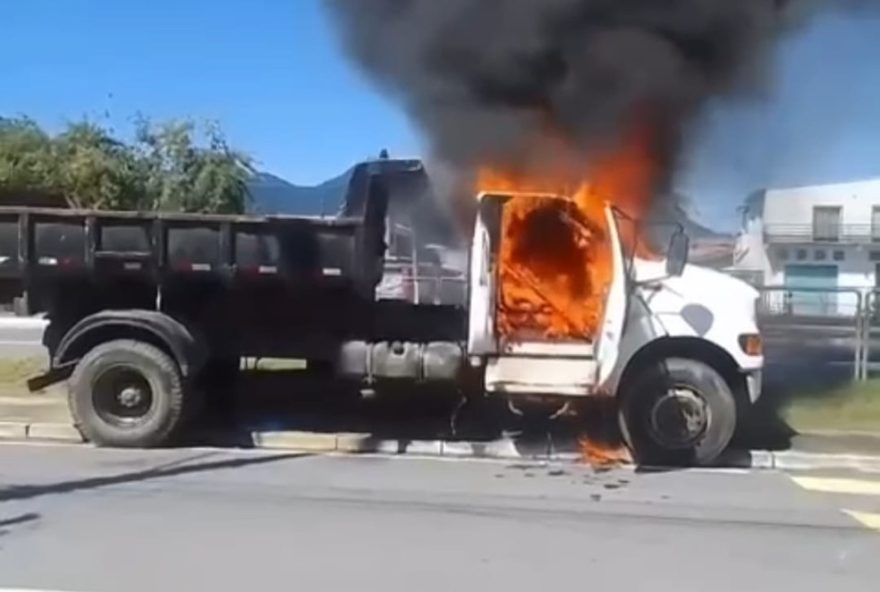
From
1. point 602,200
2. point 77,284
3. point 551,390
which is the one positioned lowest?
point 551,390

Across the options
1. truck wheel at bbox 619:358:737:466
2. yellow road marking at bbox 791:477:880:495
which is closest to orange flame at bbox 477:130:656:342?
truck wheel at bbox 619:358:737:466

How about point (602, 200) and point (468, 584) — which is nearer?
point (468, 584)

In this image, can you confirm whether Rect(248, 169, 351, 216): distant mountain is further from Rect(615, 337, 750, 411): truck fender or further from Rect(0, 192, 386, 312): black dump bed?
Rect(615, 337, 750, 411): truck fender

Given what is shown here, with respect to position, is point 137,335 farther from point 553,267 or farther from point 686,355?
point 686,355

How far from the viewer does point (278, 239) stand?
9.71 meters

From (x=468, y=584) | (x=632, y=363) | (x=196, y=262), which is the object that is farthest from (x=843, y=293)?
(x=468, y=584)

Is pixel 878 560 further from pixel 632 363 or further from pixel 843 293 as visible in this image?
pixel 843 293

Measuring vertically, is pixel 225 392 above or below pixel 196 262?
below

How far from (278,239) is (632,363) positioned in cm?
286

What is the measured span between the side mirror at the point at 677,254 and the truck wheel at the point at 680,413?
0.68 m

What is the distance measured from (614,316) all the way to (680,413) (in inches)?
37.4

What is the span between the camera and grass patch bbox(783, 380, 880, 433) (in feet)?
36.1

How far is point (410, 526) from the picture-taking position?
22.5 feet

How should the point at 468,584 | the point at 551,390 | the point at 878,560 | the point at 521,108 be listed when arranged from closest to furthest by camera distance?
the point at 468,584 → the point at 878,560 → the point at 551,390 → the point at 521,108
